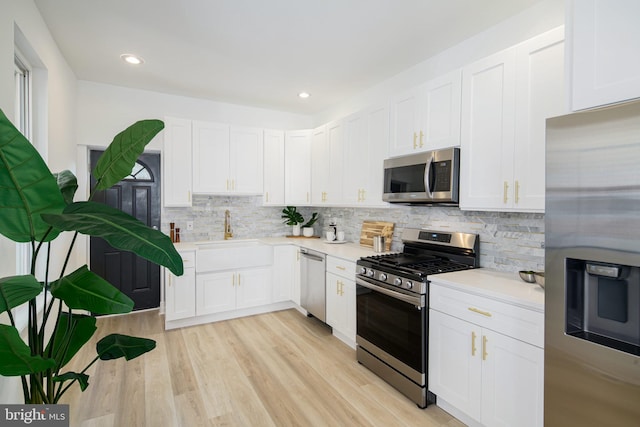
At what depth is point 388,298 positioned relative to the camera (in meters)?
2.49

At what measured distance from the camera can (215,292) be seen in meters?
3.83

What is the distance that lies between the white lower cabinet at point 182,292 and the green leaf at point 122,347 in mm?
2307

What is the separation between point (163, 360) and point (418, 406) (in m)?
2.23

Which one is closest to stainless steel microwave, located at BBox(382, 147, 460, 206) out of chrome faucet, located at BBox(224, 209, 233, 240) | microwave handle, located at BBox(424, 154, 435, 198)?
microwave handle, located at BBox(424, 154, 435, 198)

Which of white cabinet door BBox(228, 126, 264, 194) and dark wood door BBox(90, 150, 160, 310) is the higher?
white cabinet door BBox(228, 126, 264, 194)

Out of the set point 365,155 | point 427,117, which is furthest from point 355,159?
point 427,117

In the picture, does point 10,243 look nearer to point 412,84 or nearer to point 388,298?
point 388,298

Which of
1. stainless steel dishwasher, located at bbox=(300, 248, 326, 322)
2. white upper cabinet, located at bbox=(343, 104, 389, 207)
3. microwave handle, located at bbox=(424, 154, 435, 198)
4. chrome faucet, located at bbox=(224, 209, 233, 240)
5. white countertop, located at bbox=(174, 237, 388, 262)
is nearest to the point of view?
microwave handle, located at bbox=(424, 154, 435, 198)

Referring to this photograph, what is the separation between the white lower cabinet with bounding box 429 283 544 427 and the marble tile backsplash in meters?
0.62

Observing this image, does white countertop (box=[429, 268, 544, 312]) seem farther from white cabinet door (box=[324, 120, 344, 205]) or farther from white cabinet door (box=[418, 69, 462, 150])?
white cabinet door (box=[324, 120, 344, 205])

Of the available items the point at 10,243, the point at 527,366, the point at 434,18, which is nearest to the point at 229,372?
the point at 10,243

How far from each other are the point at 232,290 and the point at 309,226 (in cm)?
146

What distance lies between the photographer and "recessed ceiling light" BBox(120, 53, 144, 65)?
3.01 metres

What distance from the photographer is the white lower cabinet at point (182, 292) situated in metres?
3.56
